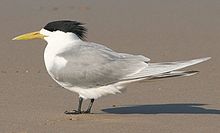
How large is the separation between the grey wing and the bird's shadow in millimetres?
447

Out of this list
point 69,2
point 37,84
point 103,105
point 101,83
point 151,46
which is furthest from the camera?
point 69,2

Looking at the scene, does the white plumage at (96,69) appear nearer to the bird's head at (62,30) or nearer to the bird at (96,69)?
the bird at (96,69)

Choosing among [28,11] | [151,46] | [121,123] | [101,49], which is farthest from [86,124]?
[28,11]

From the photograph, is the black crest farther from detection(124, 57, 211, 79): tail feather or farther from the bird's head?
detection(124, 57, 211, 79): tail feather

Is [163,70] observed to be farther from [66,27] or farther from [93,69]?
[66,27]

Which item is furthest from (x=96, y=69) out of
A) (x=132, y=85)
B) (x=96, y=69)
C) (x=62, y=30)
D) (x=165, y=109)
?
(x=132, y=85)

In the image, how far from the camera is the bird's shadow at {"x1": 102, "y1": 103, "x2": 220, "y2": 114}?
7.12 m

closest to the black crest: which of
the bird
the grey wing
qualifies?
the bird

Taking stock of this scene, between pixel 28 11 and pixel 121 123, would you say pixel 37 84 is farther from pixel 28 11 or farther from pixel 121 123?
pixel 28 11

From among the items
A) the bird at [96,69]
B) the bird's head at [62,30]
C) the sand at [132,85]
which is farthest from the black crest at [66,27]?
the sand at [132,85]

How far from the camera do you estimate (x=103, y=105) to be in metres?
7.63

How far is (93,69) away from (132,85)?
139 centimetres

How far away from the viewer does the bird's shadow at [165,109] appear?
7117 millimetres

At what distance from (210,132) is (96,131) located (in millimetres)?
984
